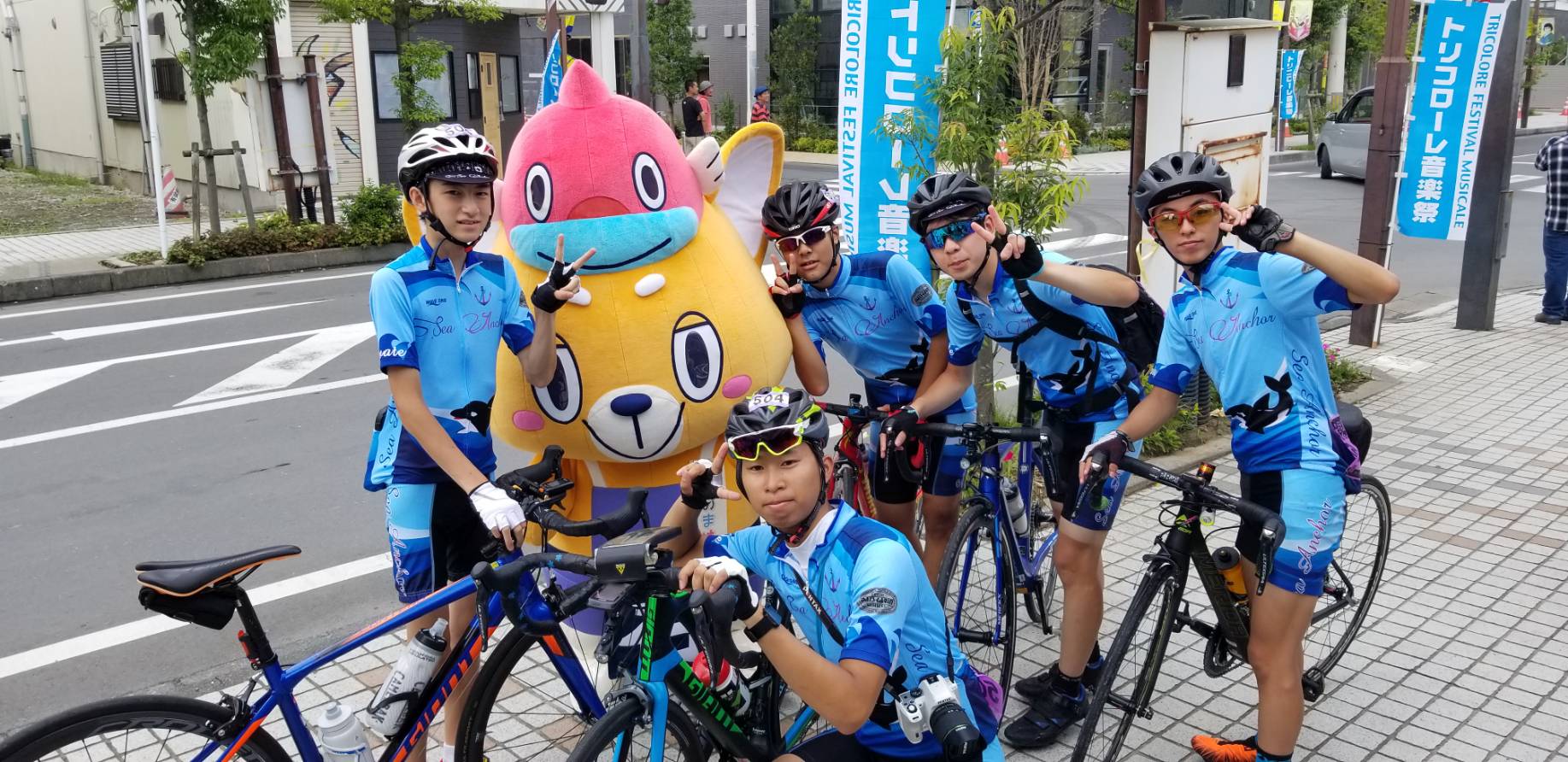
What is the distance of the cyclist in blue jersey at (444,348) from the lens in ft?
11.1

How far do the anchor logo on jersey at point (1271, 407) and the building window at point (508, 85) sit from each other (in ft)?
75.4

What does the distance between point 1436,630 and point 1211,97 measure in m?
3.32

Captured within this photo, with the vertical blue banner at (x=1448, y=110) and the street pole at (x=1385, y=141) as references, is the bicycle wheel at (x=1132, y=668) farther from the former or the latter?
the vertical blue banner at (x=1448, y=110)

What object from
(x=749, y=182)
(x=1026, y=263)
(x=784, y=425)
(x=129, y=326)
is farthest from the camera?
(x=129, y=326)

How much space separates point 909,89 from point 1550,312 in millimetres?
8247

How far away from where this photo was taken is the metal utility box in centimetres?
668

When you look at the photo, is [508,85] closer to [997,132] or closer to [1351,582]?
[997,132]

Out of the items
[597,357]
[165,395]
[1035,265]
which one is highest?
[1035,265]

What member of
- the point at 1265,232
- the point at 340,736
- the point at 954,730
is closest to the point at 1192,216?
the point at 1265,232

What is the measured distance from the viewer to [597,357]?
3941 millimetres

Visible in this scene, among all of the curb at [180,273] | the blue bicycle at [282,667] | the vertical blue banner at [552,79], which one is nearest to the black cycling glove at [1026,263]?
the blue bicycle at [282,667]

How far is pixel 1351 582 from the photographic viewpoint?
478 centimetres

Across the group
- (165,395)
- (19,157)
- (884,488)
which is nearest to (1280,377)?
(884,488)

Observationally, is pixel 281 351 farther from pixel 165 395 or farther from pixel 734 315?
pixel 734 315
